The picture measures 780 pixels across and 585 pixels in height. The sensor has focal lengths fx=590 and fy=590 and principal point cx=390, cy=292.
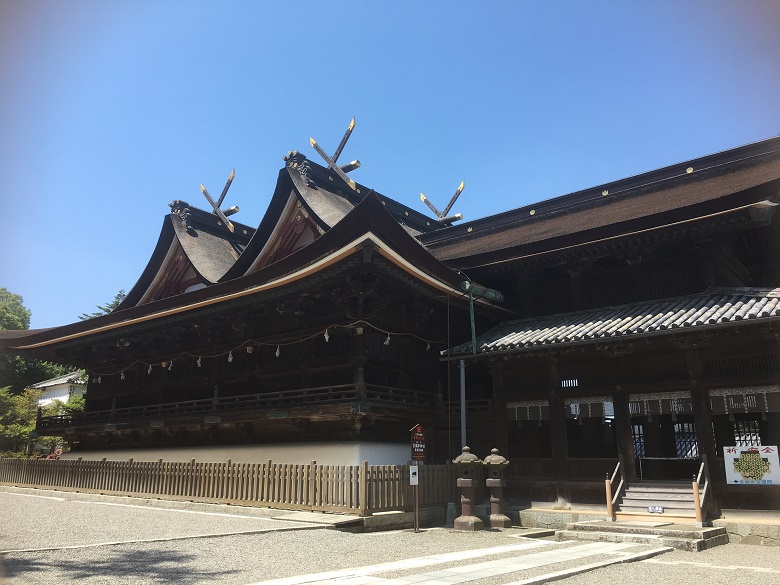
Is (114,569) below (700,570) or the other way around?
the other way around

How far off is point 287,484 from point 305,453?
3.21 m

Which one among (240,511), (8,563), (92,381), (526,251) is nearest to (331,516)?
(240,511)

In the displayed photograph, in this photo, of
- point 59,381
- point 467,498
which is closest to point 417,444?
point 467,498

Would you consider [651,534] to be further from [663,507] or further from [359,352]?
[359,352]

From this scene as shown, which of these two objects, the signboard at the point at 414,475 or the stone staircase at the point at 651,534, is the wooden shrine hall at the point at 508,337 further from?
the signboard at the point at 414,475

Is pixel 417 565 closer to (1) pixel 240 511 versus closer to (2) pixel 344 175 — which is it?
(1) pixel 240 511

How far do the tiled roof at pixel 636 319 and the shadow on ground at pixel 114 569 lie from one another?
370 inches

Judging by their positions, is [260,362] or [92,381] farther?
[92,381]

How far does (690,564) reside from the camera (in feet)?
29.9

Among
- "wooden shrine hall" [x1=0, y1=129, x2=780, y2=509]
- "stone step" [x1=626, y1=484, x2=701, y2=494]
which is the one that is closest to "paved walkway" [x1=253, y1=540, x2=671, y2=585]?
"stone step" [x1=626, y1=484, x2=701, y2=494]

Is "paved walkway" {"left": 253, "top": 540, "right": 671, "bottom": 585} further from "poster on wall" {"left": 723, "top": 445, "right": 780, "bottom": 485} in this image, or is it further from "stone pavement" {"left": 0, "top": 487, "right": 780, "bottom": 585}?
"poster on wall" {"left": 723, "top": 445, "right": 780, "bottom": 485}

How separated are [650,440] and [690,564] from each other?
9054 mm

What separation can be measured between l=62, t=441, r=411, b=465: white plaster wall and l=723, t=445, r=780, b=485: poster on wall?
8.58 meters

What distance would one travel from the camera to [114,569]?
7.66 meters
